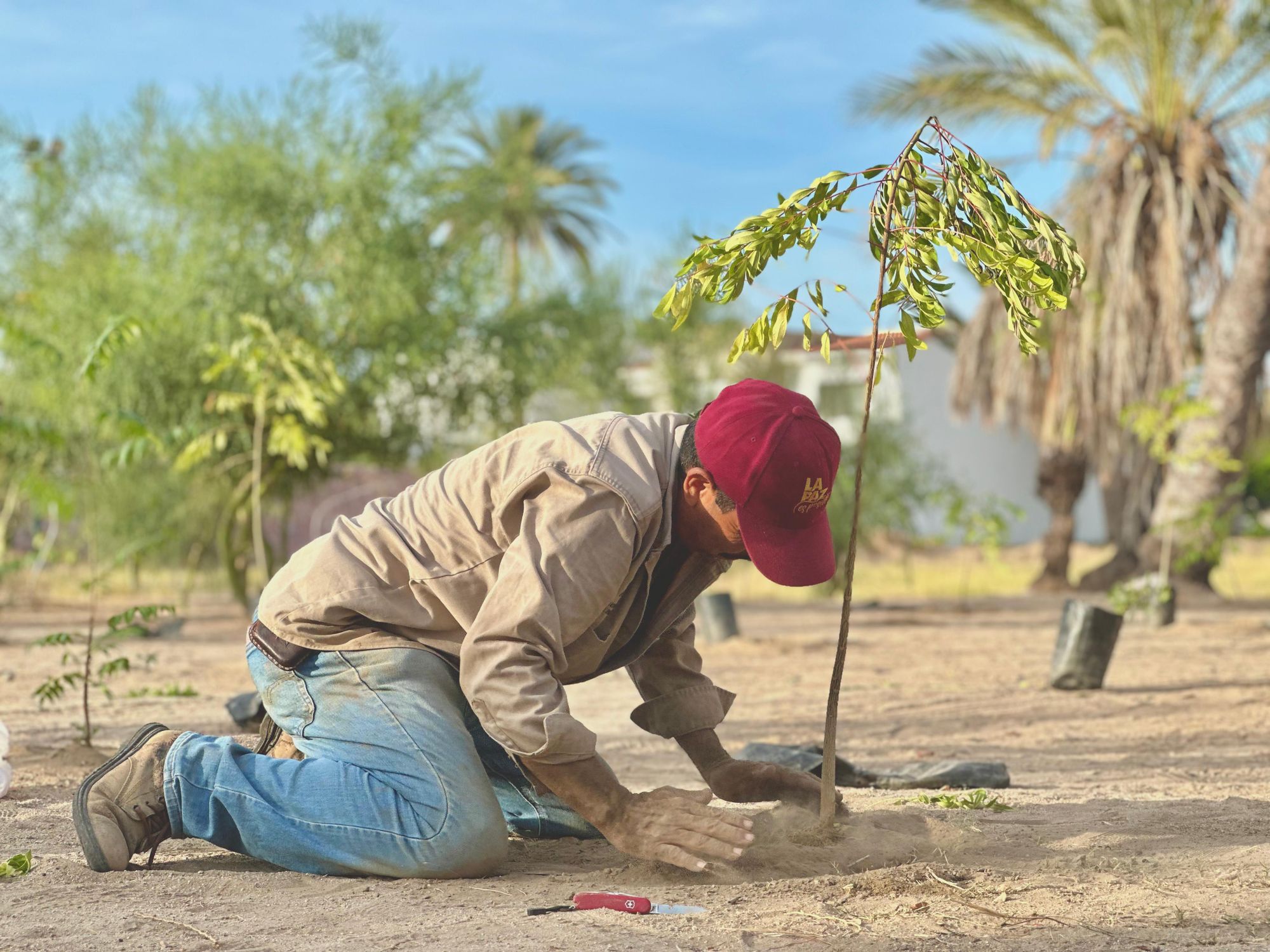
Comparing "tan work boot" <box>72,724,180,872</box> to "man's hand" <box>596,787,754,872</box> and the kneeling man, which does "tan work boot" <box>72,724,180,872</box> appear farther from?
"man's hand" <box>596,787,754,872</box>

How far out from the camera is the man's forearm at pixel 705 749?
3.60 meters

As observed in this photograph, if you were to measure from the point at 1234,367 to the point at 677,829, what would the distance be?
1193 centimetres

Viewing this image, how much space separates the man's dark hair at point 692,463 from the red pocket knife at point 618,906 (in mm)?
868

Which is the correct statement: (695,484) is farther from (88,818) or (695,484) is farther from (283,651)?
(88,818)

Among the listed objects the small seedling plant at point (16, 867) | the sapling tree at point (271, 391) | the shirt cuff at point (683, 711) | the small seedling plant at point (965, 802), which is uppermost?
the sapling tree at point (271, 391)

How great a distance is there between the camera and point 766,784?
3486mm

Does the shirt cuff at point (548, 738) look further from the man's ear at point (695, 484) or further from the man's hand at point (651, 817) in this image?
the man's ear at point (695, 484)

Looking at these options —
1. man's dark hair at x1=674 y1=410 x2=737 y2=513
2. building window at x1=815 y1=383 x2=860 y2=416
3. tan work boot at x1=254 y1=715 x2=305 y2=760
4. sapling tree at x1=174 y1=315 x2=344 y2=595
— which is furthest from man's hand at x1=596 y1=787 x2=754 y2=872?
building window at x1=815 y1=383 x2=860 y2=416

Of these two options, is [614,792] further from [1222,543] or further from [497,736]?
[1222,543]

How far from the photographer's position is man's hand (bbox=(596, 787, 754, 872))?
2898 mm

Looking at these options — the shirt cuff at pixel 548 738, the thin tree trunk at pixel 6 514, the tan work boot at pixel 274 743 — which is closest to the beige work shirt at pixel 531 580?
the shirt cuff at pixel 548 738

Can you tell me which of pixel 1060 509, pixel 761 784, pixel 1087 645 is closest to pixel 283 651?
pixel 761 784

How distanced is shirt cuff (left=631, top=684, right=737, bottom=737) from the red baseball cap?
66 centimetres

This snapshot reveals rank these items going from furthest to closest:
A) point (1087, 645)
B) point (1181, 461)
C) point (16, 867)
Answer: point (1181, 461)
point (1087, 645)
point (16, 867)
